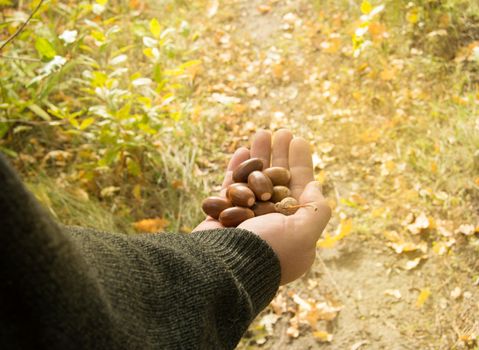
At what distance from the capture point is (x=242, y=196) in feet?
5.86

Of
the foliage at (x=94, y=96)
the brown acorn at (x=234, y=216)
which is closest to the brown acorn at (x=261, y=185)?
the brown acorn at (x=234, y=216)

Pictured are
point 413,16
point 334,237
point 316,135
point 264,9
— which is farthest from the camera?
point 264,9

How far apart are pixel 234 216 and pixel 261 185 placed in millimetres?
173

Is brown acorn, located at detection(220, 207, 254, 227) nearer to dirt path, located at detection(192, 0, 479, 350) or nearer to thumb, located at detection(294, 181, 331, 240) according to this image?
thumb, located at detection(294, 181, 331, 240)

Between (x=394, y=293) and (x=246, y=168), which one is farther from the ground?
(x=246, y=168)

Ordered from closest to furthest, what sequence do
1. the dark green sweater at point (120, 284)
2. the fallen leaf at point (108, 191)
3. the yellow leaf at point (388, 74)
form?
the dark green sweater at point (120, 284), the fallen leaf at point (108, 191), the yellow leaf at point (388, 74)

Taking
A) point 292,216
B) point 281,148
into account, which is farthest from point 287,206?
point 281,148

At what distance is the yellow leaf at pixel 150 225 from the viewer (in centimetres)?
255

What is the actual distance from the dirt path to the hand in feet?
1.98

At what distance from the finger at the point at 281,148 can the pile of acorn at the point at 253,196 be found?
0.32 ft

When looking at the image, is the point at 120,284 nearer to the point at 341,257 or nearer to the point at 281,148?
the point at 281,148

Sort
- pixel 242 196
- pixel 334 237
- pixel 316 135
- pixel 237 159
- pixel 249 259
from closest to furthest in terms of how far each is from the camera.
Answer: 1. pixel 249 259
2. pixel 242 196
3. pixel 237 159
4. pixel 334 237
5. pixel 316 135

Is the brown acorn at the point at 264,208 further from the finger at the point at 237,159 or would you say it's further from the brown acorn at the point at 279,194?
the finger at the point at 237,159

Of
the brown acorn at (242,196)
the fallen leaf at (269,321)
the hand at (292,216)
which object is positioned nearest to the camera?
the hand at (292,216)
